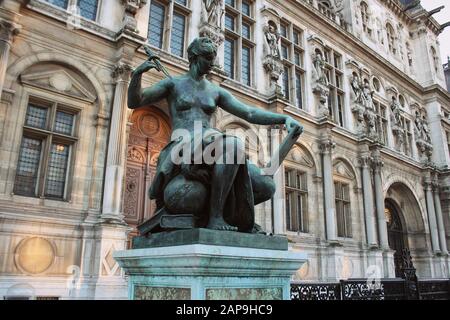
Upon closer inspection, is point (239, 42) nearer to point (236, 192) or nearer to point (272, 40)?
point (272, 40)

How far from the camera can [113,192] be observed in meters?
9.12

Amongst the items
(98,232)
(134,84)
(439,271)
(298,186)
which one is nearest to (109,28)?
(98,232)

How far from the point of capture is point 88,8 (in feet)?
34.3

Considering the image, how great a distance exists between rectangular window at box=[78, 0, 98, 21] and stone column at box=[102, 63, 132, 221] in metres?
1.74

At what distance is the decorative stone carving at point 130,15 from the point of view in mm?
10195

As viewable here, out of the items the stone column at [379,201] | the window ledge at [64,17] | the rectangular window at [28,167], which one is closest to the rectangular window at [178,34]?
the window ledge at [64,17]

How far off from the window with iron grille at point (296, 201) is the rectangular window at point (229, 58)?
14.0 ft

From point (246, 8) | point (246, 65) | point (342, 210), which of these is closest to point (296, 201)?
point (342, 210)

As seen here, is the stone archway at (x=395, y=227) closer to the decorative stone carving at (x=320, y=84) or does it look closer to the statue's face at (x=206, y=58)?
the decorative stone carving at (x=320, y=84)

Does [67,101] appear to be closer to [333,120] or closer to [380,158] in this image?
[333,120]

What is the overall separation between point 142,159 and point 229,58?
5412 mm

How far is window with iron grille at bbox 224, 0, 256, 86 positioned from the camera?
1403 cm

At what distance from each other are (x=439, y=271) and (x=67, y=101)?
66.3 feet

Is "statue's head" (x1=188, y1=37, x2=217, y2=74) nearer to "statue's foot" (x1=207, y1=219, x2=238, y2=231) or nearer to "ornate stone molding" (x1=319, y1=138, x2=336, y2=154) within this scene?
"statue's foot" (x1=207, y1=219, x2=238, y2=231)
